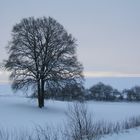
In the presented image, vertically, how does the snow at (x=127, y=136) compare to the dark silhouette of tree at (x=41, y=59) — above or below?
below

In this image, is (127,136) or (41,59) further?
(41,59)

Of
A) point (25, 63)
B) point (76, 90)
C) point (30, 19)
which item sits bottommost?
point (76, 90)

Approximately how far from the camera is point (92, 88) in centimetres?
8819

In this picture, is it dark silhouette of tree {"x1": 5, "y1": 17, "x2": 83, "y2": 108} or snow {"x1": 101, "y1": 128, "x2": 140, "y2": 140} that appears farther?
dark silhouette of tree {"x1": 5, "y1": 17, "x2": 83, "y2": 108}

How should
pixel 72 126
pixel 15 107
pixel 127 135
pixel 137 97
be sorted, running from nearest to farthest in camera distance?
pixel 72 126 → pixel 127 135 → pixel 15 107 → pixel 137 97

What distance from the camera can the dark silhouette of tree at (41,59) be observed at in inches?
1425

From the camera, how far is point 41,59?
36750 millimetres

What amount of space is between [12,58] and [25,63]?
4.60 ft

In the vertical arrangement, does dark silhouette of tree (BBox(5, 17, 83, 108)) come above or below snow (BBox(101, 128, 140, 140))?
above

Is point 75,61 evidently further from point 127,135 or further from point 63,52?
point 127,135

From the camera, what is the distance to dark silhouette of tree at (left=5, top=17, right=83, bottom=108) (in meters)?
36.2

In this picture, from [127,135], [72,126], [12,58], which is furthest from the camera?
[12,58]

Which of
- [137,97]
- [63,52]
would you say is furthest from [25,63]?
[137,97]

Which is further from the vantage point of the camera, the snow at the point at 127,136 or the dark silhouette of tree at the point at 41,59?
the dark silhouette of tree at the point at 41,59
